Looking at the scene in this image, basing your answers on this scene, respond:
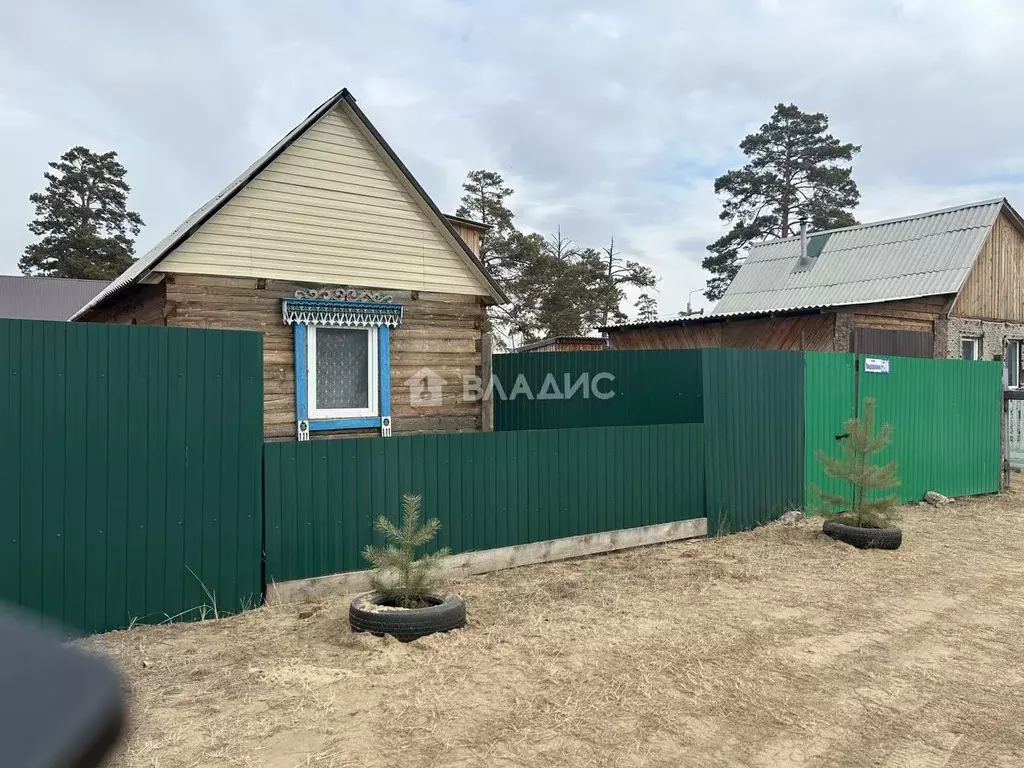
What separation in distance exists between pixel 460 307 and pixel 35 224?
44.6 meters

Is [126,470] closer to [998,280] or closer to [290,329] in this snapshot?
[290,329]

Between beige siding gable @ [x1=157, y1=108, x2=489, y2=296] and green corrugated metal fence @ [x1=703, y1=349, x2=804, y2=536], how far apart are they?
12.9ft

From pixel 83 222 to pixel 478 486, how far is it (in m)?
48.1

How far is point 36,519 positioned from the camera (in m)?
5.20

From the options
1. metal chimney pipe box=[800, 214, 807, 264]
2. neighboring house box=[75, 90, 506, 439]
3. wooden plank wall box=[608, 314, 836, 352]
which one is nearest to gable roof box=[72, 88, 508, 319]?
neighboring house box=[75, 90, 506, 439]

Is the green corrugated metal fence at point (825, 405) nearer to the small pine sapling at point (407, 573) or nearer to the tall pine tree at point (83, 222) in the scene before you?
the small pine sapling at point (407, 573)

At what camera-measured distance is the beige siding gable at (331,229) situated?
9.67 m

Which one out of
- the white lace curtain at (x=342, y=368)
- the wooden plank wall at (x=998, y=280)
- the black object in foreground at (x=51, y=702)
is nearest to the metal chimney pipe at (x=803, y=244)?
the wooden plank wall at (x=998, y=280)

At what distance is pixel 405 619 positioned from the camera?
543 centimetres

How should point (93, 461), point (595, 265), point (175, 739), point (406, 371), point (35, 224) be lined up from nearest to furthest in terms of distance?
point (175, 739), point (93, 461), point (406, 371), point (595, 265), point (35, 224)

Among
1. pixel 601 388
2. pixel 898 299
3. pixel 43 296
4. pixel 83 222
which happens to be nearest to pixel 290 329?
pixel 601 388

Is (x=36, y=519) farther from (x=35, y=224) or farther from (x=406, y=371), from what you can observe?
(x=35, y=224)

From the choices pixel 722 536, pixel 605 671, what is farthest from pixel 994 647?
pixel 722 536

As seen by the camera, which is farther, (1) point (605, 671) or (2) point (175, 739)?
(1) point (605, 671)
